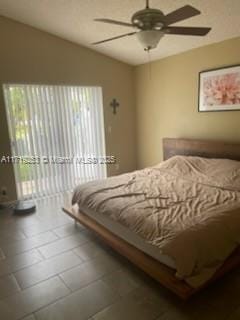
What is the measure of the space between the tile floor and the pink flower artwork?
7.99 feet

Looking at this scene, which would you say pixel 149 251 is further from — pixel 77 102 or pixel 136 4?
pixel 77 102

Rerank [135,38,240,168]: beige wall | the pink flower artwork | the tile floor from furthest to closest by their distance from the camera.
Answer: [135,38,240,168]: beige wall < the pink flower artwork < the tile floor

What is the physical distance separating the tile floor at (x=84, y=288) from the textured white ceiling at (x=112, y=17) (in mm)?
2820

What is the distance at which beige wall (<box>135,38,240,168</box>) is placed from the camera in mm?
3789

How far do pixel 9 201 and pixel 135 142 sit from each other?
286 cm

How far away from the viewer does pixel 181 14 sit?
186 centimetres

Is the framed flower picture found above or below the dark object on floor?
above

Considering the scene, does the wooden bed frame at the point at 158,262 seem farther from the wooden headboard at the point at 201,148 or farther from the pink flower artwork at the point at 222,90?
the pink flower artwork at the point at 222,90

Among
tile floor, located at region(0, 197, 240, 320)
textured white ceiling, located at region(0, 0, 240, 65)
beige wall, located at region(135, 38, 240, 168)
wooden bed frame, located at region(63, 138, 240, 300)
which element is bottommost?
tile floor, located at region(0, 197, 240, 320)

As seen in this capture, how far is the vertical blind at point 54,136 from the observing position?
13.9ft

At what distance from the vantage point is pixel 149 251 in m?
2.28

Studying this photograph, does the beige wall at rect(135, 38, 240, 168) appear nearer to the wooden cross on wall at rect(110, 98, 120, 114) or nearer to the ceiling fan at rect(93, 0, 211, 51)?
the wooden cross on wall at rect(110, 98, 120, 114)

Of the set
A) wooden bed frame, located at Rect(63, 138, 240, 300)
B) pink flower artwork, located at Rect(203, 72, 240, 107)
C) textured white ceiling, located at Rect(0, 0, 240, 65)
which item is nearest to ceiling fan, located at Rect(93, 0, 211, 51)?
textured white ceiling, located at Rect(0, 0, 240, 65)

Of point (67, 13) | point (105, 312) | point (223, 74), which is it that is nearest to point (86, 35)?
point (67, 13)
